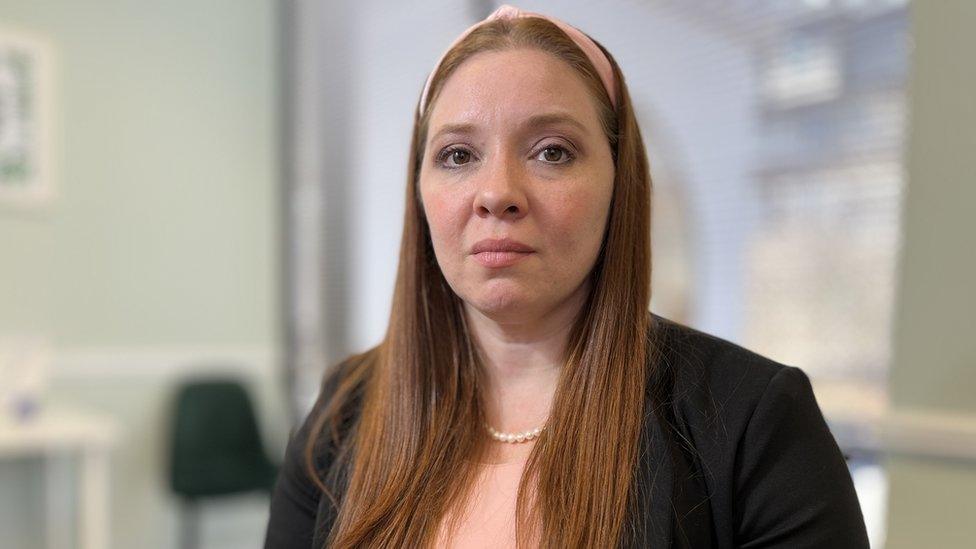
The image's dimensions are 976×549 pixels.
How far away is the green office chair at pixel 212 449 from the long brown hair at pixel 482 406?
2.13 m

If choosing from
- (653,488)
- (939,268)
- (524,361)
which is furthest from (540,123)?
(939,268)

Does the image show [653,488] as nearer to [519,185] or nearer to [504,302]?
[504,302]

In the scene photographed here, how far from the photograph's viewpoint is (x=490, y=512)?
948 mm

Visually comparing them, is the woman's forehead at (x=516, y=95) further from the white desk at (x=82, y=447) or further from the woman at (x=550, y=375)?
the white desk at (x=82, y=447)

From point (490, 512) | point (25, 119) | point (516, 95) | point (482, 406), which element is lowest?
point (490, 512)

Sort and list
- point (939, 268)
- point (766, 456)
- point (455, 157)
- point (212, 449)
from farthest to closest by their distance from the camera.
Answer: point (212, 449)
point (939, 268)
point (455, 157)
point (766, 456)

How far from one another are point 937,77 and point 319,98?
8.91ft

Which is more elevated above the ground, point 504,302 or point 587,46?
point 587,46

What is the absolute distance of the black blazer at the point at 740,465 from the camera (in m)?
0.84

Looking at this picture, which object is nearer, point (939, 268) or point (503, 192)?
point (503, 192)

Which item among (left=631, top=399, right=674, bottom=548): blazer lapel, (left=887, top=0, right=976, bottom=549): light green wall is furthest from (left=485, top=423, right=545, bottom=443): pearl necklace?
(left=887, top=0, right=976, bottom=549): light green wall

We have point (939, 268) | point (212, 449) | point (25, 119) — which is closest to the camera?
point (939, 268)

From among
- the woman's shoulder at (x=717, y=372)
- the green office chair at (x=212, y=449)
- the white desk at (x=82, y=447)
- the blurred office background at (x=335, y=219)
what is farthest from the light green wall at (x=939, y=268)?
the green office chair at (x=212, y=449)

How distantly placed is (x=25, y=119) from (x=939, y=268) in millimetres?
3064
